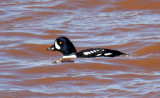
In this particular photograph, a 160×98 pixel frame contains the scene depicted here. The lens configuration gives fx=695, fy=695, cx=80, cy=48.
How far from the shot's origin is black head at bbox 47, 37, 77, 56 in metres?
13.7

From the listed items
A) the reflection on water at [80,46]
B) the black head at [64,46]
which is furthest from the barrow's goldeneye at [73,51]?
the reflection on water at [80,46]

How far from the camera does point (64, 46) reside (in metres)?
13.8

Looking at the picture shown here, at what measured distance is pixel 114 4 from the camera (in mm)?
18953

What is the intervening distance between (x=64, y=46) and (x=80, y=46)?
3.86 ft

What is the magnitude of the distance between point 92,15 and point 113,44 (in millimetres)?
3137

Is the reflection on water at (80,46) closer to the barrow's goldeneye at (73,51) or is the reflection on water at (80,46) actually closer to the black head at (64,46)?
the barrow's goldeneye at (73,51)

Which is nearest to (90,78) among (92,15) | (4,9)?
(92,15)

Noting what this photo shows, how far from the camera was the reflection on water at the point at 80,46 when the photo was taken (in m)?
10.9

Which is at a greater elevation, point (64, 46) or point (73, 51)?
point (64, 46)

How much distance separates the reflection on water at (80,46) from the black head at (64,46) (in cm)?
29

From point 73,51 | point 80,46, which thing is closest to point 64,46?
point 73,51

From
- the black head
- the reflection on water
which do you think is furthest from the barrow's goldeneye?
the reflection on water

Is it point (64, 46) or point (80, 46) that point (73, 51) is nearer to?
point (64, 46)

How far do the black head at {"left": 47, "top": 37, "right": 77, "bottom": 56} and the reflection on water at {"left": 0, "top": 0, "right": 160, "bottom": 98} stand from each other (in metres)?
0.29
